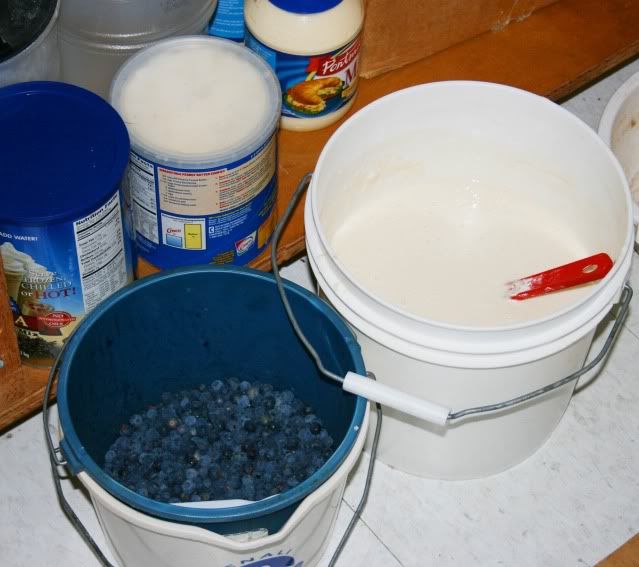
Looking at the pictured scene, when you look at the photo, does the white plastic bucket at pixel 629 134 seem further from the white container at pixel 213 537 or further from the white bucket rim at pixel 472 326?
the white container at pixel 213 537

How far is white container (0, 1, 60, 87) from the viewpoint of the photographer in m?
0.86

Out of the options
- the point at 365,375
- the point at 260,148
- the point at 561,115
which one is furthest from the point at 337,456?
the point at 561,115

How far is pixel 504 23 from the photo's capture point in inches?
51.2

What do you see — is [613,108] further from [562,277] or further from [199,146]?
[199,146]

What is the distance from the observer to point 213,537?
0.79 metres

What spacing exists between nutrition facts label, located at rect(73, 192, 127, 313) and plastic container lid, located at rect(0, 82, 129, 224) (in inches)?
0.6

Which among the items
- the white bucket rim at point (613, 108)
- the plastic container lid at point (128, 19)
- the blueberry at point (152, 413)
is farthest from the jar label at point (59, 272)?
the white bucket rim at point (613, 108)

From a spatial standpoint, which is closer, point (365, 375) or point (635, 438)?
point (365, 375)

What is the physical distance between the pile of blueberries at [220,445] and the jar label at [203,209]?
14 centimetres

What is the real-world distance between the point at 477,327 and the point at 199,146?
0.31 metres

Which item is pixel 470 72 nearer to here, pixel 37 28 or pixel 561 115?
pixel 561 115

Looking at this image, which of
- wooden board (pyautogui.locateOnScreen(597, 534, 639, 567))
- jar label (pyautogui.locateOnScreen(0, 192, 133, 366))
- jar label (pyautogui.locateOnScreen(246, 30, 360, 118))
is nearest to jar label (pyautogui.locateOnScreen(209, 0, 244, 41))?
jar label (pyautogui.locateOnScreen(246, 30, 360, 118))

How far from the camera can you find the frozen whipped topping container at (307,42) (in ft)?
3.37

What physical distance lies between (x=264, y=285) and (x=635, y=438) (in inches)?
18.4
